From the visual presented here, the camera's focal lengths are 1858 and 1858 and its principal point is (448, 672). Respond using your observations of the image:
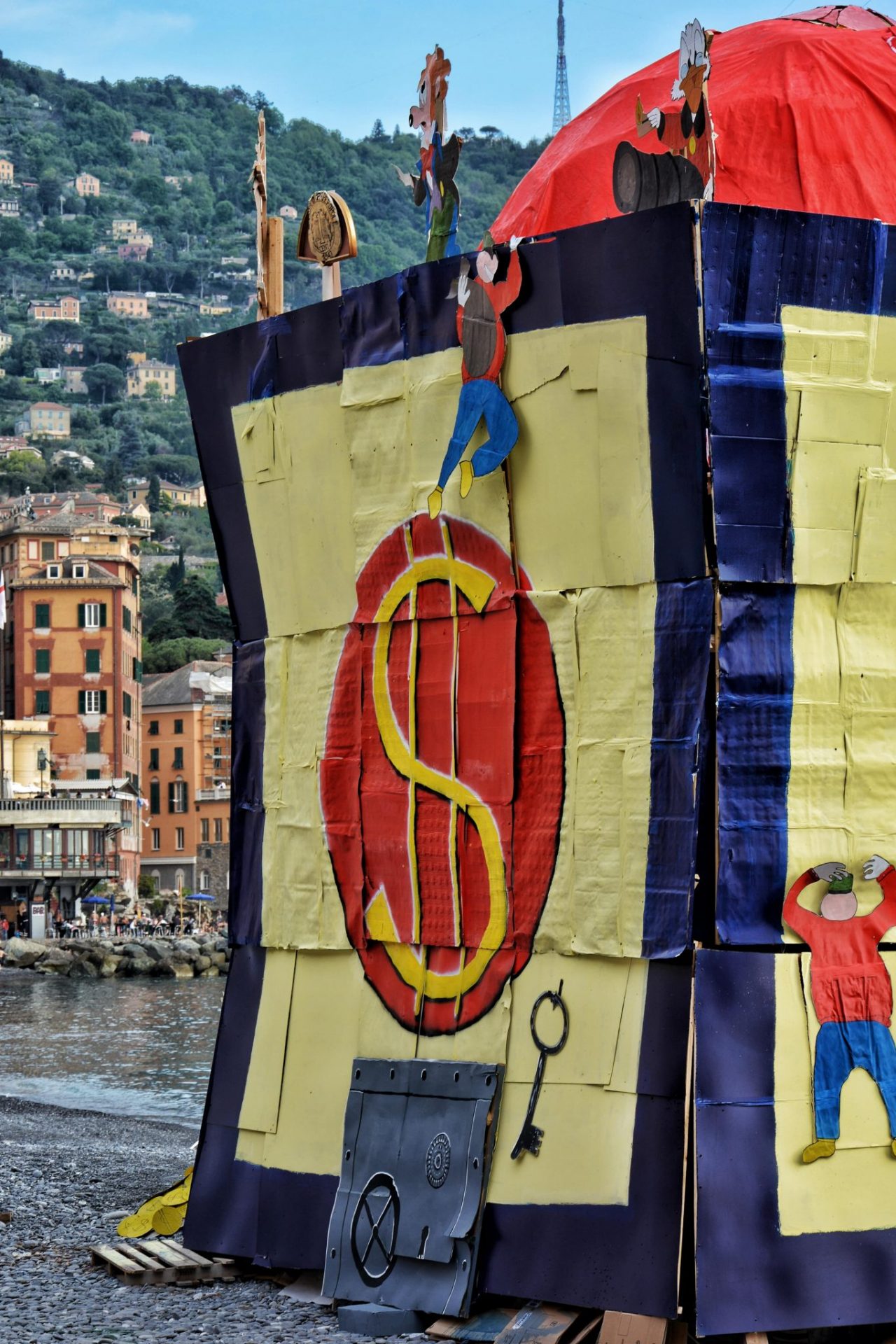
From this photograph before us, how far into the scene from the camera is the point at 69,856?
84.0m

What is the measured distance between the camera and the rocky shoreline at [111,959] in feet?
243

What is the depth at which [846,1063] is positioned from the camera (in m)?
9.00

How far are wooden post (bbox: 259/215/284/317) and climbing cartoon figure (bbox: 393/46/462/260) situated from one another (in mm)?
1153

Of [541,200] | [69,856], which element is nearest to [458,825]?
[541,200]

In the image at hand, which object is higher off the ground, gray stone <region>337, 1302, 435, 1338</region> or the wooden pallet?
gray stone <region>337, 1302, 435, 1338</region>

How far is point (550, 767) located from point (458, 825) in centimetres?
74

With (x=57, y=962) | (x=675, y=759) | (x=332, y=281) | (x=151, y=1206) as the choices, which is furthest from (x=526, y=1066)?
(x=57, y=962)

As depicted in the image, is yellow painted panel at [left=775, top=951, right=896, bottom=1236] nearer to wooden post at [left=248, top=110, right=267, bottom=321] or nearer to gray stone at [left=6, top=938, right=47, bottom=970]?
wooden post at [left=248, top=110, right=267, bottom=321]

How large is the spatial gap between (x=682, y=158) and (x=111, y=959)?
69.0 metres

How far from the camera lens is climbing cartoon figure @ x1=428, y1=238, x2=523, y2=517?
9734 mm

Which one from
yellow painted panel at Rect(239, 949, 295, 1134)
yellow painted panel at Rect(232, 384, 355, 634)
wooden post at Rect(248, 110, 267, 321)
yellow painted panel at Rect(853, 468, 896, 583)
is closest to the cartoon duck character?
yellow painted panel at Rect(853, 468, 896, 583)

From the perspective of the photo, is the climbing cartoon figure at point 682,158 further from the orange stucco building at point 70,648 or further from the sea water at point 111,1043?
the orange stucco building at point 70,648

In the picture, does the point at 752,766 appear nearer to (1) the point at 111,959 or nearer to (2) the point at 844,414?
(2) the point at 844,414

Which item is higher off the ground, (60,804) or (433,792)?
(60,804)
